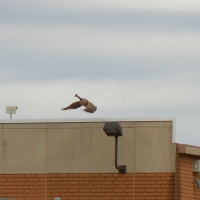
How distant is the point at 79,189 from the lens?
80.1 feet

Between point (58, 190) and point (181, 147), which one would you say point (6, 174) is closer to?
point (58, 190)

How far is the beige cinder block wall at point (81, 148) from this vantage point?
24.0m

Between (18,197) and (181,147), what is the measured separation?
15.1ft

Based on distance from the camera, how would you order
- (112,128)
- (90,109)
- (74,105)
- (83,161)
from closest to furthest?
(112,128) < (83,161) < (90,109) < (74,105)

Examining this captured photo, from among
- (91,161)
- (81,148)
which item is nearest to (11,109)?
(81,148)

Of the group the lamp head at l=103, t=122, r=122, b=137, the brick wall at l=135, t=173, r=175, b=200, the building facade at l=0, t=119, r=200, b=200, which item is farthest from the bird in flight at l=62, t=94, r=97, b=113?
the brick wall at l=135, t=173, r=175, b=200

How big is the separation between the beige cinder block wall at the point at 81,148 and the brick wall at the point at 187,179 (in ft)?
1.26

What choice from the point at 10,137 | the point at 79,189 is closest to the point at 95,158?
the point at 79,189

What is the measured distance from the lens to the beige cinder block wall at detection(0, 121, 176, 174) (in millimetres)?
24031

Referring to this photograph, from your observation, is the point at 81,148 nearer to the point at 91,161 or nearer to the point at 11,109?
the point at 91,161

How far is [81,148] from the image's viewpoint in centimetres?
2450

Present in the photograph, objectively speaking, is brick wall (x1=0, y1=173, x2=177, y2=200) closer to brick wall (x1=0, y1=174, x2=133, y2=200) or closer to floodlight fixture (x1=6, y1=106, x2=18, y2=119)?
brick wall (x1=0, y1=174, x2=133, y2=200)

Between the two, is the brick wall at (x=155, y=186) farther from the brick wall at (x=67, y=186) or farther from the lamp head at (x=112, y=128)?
the lamp head at (x=112, y=128)

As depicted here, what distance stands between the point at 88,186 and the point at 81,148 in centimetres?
103
